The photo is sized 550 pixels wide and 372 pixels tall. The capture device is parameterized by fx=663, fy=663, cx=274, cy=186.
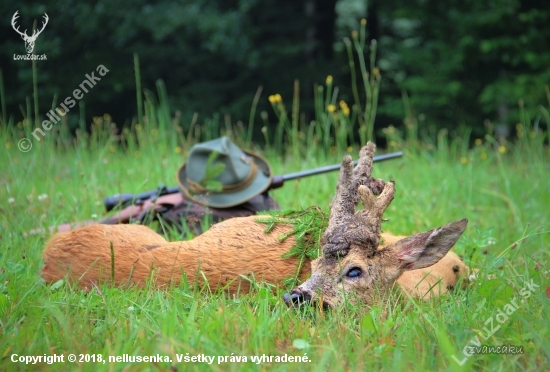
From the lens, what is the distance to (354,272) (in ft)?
9.09

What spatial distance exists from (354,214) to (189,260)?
31.4 inches

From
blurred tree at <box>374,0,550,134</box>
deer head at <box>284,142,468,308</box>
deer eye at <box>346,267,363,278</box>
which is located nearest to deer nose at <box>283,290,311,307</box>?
deer head at <box>284,142,468,308</box>

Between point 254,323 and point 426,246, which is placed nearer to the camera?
point 254,323

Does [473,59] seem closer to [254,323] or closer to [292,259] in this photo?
[292,259]

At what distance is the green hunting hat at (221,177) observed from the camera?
15.0ft

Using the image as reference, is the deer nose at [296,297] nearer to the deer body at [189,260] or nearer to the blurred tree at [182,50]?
the deer body at [189,260]

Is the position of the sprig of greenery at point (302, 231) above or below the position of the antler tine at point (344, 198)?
below

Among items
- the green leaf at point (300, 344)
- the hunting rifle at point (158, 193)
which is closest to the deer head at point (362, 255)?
the green leaf at point (300, 344)

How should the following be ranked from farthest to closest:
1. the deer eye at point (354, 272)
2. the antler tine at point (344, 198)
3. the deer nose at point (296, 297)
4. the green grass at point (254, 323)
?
the antler tine at point (344, 198)
the deer eye at point (354, 272)
the deer nose at point (296, 297)
the green grass at point (254, 323)

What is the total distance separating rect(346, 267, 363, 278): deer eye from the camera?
277 centimetres

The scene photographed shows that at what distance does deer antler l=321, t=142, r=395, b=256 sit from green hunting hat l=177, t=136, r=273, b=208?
1598 mm

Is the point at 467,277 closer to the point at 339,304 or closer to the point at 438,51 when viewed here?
the point at 339,304

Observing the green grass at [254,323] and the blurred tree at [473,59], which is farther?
the blurred tree at [473,59]

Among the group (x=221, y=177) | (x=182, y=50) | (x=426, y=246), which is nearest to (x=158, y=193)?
(x=221, y=177)
